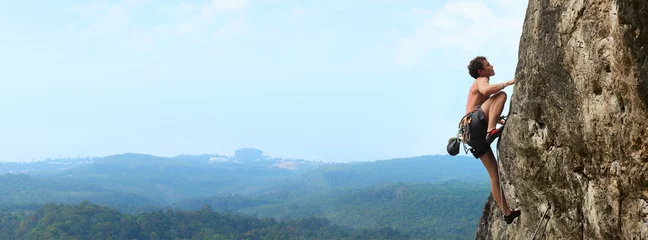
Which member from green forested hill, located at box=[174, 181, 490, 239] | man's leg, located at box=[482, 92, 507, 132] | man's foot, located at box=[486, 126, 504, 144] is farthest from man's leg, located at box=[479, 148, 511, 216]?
green forested hill, located at box=[174, 181, 490, 239]

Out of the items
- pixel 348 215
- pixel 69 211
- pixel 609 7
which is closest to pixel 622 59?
pixel 609 7

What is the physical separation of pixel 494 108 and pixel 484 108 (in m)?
0.17

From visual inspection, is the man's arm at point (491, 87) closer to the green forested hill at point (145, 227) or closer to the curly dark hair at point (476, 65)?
the curly dark hair at point (476, 65)

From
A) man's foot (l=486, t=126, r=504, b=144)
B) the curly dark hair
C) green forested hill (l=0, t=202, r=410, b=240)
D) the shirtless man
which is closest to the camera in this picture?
the shirtless man

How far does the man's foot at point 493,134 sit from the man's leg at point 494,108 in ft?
0.14

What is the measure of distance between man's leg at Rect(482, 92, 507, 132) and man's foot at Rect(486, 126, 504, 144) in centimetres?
4

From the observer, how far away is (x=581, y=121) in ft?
18.7

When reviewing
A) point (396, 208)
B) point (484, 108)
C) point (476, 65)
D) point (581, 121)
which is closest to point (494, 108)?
point (484, 108)

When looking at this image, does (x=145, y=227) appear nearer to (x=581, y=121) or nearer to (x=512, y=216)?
(x=512, y=216)

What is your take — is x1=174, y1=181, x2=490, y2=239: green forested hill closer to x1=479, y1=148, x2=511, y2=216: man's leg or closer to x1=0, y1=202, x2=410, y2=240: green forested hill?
x1=0, y1=202, x2=410, y2=240: green forested hill

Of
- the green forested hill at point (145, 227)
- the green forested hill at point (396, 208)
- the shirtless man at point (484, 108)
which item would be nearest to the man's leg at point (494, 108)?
the shirtless man at point (484, 108)

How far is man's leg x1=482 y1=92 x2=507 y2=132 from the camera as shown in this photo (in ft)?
23.4

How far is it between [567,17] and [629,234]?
2.26 metres

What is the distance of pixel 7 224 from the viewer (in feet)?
346
